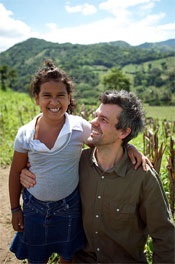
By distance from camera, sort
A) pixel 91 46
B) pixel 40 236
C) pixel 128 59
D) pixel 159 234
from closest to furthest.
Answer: pixel 159 234 < pixel 40 236 < pixel 128 59 < pixel 91 46

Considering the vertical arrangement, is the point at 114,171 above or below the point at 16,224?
above

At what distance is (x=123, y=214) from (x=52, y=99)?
962mm

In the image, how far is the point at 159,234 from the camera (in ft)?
6.95

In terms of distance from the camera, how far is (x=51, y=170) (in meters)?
2.20

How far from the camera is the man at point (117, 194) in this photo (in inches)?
84.0

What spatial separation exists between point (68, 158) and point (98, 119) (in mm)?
362

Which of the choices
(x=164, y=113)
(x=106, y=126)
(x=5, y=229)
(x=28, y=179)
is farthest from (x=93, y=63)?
(x=28, y=179)

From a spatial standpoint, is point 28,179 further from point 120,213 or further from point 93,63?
point 93,63

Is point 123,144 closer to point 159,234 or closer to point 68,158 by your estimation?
point 68,158

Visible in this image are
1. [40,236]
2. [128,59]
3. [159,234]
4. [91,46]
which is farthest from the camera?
[91,46]

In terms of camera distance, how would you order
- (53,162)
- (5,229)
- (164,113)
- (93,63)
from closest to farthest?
1. (53,162)
2. (5,229)
3. (164,113)
4. (93,63)

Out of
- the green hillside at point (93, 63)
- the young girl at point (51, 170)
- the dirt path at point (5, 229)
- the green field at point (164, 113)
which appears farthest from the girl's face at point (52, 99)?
the green hillside at point (93, 63)

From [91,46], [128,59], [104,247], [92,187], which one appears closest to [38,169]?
[92,187]

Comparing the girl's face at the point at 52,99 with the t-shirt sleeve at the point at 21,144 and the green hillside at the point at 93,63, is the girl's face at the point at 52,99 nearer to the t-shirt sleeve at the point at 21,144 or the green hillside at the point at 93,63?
the t-shirt sleeve at the point at 21,144
